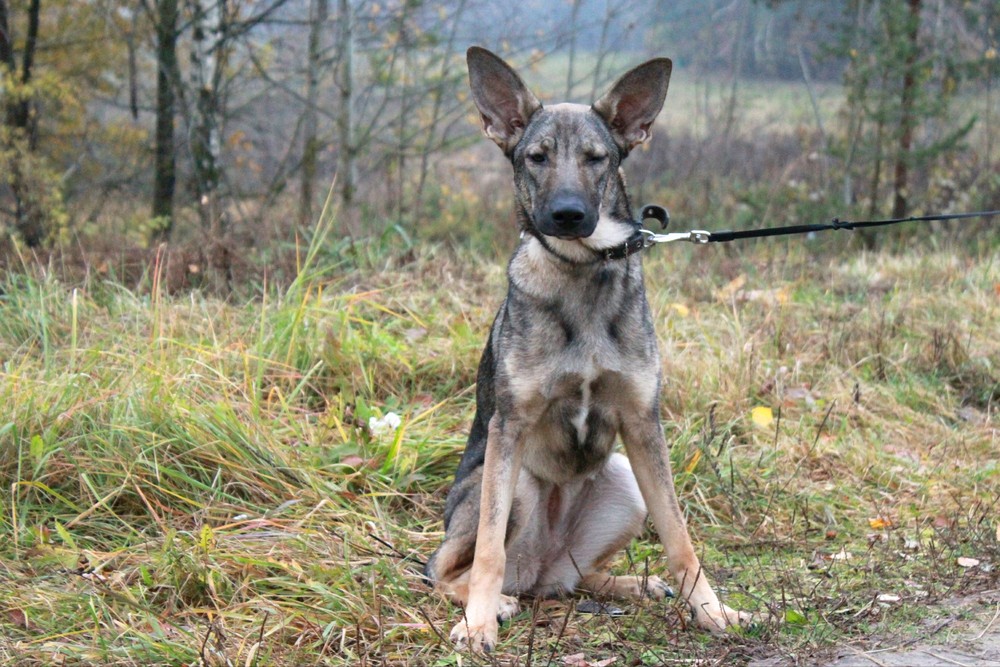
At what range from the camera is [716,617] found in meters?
3.37

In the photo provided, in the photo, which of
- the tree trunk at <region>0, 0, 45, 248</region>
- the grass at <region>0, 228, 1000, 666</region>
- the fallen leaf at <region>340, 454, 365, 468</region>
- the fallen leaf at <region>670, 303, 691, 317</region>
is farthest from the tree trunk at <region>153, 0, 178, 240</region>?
the fallen leaf at <region>340, 454, 365, 468</region>

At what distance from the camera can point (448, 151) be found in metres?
11.4

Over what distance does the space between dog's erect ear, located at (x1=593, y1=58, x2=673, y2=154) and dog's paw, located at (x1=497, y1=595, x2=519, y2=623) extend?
1.71 m

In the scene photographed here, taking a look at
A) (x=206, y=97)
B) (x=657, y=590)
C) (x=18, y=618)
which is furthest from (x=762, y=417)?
A: (x=206, y=97)

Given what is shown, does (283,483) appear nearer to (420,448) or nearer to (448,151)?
(420,448)

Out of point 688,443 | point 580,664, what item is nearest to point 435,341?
point 688,443

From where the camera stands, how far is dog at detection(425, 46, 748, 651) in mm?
3390

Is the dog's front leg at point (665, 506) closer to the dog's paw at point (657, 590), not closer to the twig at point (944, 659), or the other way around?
the dog's paw at point (657, 590)

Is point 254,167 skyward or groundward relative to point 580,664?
skyward

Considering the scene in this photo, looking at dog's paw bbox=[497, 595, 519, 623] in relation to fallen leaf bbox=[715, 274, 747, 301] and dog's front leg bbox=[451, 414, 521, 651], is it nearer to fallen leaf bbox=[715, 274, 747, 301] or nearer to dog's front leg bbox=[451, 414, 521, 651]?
dog's front leg bbox=[451, 414, 521, 651]

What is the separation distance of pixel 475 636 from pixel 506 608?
338 millimetres

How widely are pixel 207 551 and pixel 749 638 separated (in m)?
1.91

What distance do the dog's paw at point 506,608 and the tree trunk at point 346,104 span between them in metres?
6.21

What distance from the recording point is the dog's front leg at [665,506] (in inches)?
135
